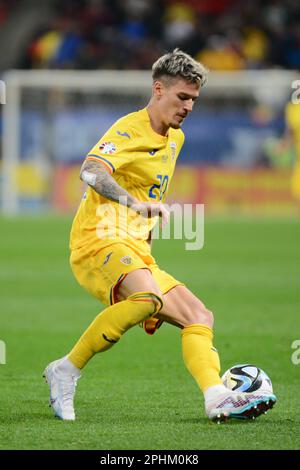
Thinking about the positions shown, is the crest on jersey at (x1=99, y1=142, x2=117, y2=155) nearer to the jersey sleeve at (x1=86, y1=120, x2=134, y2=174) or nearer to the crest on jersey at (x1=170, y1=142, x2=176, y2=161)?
the jersey sleeve at (x1=86, y1=120, x2=134, y2=174)

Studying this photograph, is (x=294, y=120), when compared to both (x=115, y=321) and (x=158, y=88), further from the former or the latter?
(x=115, y=321)

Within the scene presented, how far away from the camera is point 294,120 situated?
2244cm

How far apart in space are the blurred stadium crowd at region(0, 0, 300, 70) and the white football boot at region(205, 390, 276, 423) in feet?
65.0

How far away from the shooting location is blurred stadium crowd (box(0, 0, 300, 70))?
25312 mm

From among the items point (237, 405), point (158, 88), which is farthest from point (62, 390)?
point (158, 88)

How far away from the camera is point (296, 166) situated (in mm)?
22031

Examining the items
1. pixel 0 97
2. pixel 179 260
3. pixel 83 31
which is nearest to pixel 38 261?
pixel 179 260

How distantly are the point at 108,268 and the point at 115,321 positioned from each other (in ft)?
0.99

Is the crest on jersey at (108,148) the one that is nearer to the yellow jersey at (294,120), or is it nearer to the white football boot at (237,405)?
the white football boot at (237,405)

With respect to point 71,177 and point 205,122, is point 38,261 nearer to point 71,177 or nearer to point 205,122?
point 71,177

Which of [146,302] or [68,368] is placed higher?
[146,302]

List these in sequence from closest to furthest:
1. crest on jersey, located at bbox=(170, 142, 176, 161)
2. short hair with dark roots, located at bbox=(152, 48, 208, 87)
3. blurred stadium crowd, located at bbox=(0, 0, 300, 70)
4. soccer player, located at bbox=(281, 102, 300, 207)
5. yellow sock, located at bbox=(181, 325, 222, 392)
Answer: yellow sock, located at bbox=(181, 325, 222, 392) → short hair with dark roots, located at bbox=(152, 48, 208, 87) → crest on jersey, located at bbox=(170, 142, 176, 161) → soccer player, located at bbox=(281, 102, 300, 207) → blurred stadium crowd, located at bbox=(0, 0, 300, 70)

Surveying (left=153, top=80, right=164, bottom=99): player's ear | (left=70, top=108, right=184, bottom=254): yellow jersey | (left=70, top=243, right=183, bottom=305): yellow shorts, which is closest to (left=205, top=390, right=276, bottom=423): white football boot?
(left=70, top=243, right=183, bottom=305): yellow shorts

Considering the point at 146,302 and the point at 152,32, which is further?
the point at 152,32
